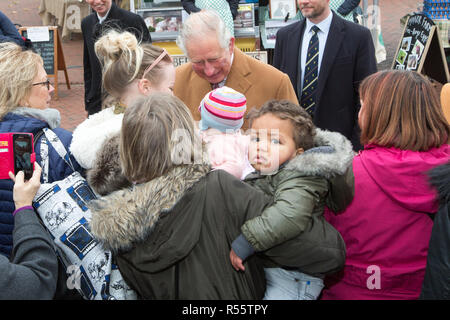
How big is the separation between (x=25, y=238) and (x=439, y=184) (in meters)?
1.61

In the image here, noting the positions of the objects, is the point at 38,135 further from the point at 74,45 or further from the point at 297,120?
the point at 74,45

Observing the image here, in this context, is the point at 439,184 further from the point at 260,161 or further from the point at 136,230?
the point at 136,230

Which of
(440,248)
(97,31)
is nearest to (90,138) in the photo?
(440,248)

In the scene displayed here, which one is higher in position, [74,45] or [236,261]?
[74,45]

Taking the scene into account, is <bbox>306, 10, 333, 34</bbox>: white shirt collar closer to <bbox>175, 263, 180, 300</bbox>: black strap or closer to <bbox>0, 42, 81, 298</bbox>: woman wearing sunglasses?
<bbox>0, 42, 81, 298</bbox>: woman wearing sunglasses

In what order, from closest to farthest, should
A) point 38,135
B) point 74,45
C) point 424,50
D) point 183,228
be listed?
point 183,228 < point 38,135 < point 424,50 < point 74,45

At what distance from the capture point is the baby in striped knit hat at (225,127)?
2064 mm

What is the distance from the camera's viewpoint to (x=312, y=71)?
4.13 metres

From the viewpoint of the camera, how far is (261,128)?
2.04 metres

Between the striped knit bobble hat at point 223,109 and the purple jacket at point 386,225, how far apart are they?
612 mm

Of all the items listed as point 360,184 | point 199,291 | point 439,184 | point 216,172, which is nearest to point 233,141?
point 216,172

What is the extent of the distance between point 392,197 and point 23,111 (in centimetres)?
181

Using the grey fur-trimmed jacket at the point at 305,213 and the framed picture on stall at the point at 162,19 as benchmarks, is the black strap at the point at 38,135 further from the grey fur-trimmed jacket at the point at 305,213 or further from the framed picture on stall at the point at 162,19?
the framed picture on stall at the point at 162,19

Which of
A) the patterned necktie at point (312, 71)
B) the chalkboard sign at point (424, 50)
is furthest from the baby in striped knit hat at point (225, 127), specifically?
the chalkboard sign at point (424, 50)
